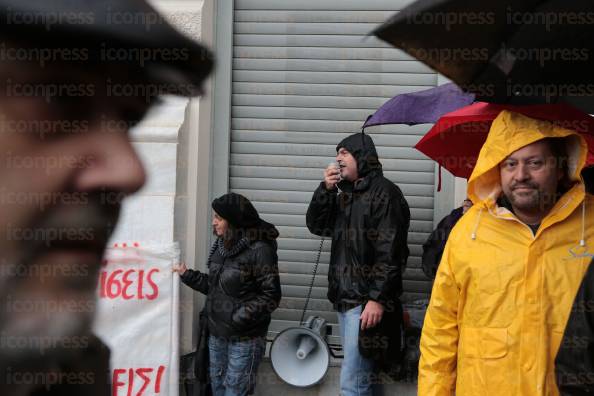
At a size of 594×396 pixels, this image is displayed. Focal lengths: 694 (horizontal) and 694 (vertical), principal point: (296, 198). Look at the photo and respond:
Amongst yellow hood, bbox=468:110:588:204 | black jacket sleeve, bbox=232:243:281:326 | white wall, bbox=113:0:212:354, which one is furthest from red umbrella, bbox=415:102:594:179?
white wall, bbox=113:0:212:354

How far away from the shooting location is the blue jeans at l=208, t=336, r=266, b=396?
4680 mm

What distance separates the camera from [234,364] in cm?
469

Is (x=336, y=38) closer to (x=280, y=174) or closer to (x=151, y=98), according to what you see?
(x=280, y=174)

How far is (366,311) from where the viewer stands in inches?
175

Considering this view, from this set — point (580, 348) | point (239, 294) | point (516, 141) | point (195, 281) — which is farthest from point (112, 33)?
point (195, 281)

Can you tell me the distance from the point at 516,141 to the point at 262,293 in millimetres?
2393

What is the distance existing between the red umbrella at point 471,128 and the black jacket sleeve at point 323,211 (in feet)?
4.60

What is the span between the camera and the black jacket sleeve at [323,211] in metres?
4.80

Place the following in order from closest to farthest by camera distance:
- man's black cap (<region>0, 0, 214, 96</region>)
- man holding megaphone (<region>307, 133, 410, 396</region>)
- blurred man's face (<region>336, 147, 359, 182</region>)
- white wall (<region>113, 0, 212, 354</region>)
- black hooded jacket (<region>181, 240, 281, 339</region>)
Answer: man's black cap (<region>0, 0, 214, 96</region>) < man holding megaphone (<region>307, 133, 410, 396</region>) < black hooded jacket (<region>181, 240, 281, 339</region>) < blurred man's face (<region>336, 147, 359, 182</region>) < white wall (<region>113, 0, 212, 354</region>)

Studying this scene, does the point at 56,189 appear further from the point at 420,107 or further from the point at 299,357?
the point at 299,357

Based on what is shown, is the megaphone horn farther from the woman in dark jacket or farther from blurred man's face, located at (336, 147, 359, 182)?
blurred man's face, located at (336, 147, 359, 182)

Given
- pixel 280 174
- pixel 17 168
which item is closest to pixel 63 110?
pixel 17 168

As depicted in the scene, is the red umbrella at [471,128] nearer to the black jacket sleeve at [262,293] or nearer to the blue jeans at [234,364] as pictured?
the black jacket sleeve at [262,293]

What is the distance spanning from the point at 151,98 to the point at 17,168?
190 millimetres
